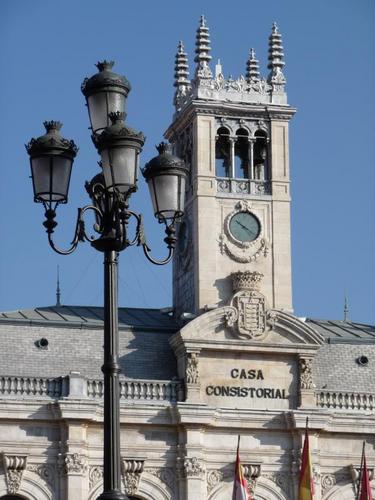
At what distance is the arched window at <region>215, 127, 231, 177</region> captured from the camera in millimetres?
70000

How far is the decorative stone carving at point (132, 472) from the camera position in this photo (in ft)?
210

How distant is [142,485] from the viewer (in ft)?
211

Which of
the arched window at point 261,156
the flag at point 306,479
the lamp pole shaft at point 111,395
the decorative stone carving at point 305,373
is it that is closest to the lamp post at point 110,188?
the lamp pole shaft at point 111,395

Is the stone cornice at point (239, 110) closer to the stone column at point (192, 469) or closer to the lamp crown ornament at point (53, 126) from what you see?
the stone column at point (192, 469)

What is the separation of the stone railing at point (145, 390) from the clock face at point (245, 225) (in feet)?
22.0

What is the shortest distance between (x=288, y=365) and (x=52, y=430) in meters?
9.21

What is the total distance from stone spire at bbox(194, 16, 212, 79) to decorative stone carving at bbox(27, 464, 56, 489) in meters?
16.5

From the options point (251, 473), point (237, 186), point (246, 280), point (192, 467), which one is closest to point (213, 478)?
point (192, 467)

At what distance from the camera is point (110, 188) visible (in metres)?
29.5

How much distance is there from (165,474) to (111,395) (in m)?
36.2

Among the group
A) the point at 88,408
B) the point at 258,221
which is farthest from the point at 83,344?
the point at 258,221

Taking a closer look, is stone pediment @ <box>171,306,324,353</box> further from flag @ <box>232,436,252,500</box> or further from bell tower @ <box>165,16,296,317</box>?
flag @ <box>232,436,252,500</box>

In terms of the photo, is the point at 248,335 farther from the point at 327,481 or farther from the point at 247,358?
the point at 327,481

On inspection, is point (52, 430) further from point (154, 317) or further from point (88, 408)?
point (154, 317)
